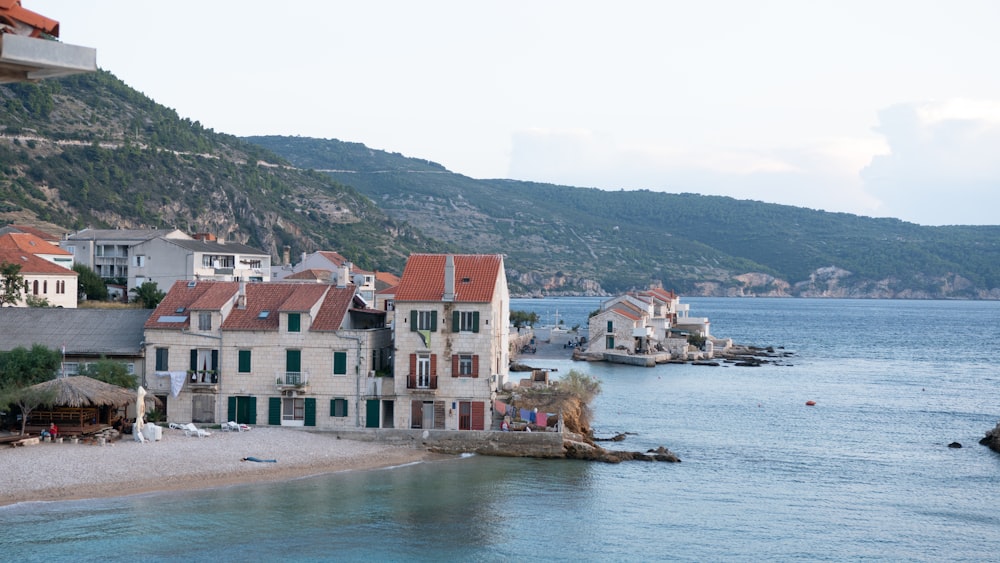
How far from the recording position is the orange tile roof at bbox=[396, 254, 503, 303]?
41.7 metres

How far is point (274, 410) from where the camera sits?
4175cm

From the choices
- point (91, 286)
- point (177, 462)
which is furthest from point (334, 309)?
point (91, 286)

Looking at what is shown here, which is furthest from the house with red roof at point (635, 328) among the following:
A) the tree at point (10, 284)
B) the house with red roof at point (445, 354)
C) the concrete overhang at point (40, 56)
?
the concrete overhang at point (40, 56)

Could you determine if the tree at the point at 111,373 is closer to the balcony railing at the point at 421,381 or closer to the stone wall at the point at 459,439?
the stone wall at the point at 459,439

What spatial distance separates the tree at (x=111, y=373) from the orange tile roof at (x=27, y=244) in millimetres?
27089

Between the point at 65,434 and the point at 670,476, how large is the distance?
23.7 meters

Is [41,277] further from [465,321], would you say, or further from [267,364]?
[465,321]

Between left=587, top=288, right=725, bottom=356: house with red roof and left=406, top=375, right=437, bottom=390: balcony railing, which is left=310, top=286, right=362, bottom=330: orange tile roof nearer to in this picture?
left=406, top=375, right=437, bottom=390: balcony railing

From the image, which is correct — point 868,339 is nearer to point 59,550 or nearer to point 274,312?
point 274,312

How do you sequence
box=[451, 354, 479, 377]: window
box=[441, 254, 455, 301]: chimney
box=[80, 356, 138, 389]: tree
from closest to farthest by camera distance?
box=[80, 356, 138, 389]: tree < box=[451, 354, 479, 377]: window < box=[441, 254, 455, 301]: chimney

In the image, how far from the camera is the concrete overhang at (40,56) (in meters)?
5.43

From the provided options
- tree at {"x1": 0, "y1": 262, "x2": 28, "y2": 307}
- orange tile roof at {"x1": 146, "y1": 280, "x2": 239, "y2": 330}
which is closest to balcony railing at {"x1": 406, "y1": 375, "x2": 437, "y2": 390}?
orange tile roof at {"x1": 146, "y1": 280, "x2": 239, "y2": 330}

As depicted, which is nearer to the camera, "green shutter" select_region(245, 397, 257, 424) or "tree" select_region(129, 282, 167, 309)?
"green shutter" select_region(245, 397, 257, 424)

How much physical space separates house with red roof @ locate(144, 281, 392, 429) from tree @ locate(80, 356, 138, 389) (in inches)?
41.8
